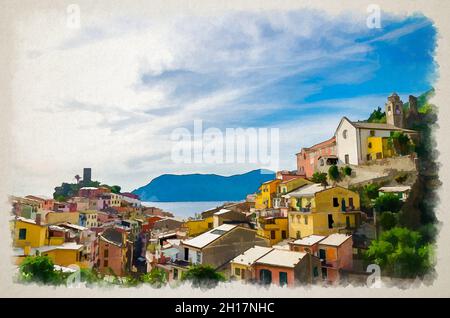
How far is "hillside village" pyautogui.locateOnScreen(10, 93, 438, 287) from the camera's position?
575 cm

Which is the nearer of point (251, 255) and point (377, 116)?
point (251, 255)

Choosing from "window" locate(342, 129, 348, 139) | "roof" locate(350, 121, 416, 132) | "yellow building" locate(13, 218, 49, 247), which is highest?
"roof" locate(350, 121, 416, 132)

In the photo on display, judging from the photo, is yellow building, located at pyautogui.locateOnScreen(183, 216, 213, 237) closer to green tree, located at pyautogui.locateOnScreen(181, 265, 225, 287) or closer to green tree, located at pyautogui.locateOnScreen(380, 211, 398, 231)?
green tree, located at pyautogui.locateOnScreen(181, 265, 225, 287)

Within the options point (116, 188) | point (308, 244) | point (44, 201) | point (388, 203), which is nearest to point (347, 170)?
point (388, 203)

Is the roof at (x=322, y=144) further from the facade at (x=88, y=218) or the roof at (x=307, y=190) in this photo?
Answer: the facade at (x=88, y=218)

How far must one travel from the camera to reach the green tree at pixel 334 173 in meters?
6.88

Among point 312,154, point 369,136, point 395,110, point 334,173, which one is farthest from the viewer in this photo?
point 369,136

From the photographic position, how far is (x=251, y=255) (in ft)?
19.3

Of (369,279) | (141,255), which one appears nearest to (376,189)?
(369,279)

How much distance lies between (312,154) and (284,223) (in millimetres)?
1393

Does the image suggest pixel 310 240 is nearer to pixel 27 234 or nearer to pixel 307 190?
pixel 307 190

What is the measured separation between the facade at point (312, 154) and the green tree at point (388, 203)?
1271 mm

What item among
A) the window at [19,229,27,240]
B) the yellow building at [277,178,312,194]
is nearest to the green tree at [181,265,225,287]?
the yellow building at [277,178,312,194]

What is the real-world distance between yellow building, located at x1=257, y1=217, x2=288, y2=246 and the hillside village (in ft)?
0.06
